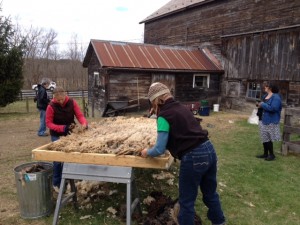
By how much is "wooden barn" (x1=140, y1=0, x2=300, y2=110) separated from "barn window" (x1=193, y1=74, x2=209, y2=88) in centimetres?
97

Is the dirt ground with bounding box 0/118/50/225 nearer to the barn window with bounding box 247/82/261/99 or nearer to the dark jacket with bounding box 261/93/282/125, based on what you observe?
the dark jacket with bounding box 261/93/282/125

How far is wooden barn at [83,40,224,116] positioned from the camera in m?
15.4

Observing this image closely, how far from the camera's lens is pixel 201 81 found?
17.9 meters

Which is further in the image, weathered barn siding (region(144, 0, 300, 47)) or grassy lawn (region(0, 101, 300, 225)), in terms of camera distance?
weathered barn siding (region(144, 0, 300, 47))

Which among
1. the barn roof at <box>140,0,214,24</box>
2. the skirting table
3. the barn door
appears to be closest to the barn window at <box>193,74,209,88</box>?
the barn door

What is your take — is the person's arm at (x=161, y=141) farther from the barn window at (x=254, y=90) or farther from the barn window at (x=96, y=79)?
the barn window at (x=96, y=79)

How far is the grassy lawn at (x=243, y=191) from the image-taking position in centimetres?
434

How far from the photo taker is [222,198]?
5.05m

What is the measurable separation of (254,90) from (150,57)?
19.8 ft

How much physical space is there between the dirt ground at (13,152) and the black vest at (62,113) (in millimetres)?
1371

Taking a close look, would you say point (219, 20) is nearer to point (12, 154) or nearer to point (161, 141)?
point (12, 154)

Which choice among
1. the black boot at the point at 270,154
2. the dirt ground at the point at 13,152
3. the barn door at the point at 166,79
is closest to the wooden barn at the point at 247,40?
the dirt ground at the point at 13,152

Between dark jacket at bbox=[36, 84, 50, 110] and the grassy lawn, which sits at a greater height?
dark jacket at bbox=[36, 84, 50, 110]

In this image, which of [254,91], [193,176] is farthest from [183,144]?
[254,91]
